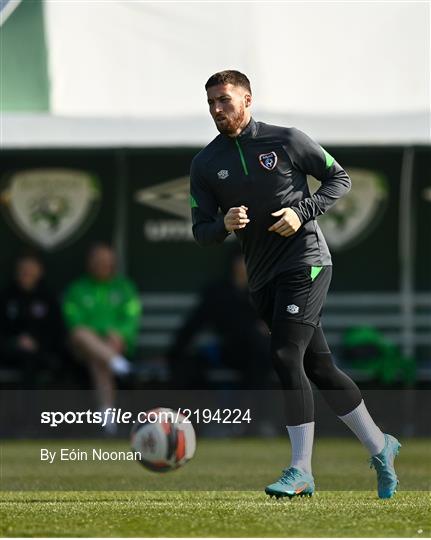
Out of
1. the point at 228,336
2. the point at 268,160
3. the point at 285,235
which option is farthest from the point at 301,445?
the point at 228,336

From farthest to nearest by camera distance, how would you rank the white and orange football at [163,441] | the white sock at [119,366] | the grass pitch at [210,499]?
the white sock at [119,366]
the white and orange football at [163,441]
the grass pitch at [210,499]

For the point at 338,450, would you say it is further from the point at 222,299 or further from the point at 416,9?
the point at 416,9

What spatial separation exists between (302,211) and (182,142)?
5.41 m

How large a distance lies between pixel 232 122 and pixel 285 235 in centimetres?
61

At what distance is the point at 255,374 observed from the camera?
12523 mm

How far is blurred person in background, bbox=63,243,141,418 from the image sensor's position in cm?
1265

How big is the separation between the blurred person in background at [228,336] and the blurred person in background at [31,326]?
1101 millimetres

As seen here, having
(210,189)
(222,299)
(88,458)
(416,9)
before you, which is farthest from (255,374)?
(210,189)

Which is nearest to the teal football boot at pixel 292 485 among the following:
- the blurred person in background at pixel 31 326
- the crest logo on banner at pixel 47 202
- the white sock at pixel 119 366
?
the white sock at pixel 119 366

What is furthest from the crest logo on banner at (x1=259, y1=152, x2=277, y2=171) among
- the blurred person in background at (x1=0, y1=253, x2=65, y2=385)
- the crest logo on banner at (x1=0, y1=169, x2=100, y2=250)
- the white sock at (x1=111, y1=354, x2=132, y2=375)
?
the crest logo on banner at (x1=0, y1=169, x2=100, y2=250)

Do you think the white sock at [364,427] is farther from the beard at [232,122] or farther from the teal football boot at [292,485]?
the beard at [232,122]

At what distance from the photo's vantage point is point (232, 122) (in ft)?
21.4

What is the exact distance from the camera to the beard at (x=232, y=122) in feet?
21.4

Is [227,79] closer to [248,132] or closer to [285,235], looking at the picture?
[248,132]
